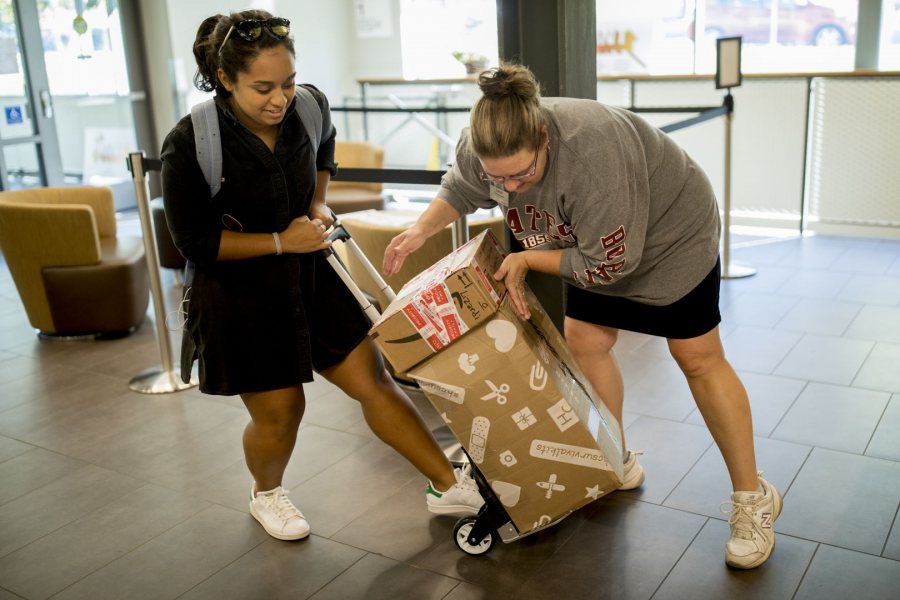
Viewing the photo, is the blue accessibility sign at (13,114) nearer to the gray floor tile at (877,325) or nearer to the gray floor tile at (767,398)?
the gray floor tile at (767,398)

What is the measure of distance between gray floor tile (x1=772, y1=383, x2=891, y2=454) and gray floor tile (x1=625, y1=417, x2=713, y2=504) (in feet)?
0.93

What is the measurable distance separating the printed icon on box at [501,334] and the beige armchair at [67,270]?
3.11m

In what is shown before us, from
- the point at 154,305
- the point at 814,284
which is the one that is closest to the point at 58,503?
the point at 154,305

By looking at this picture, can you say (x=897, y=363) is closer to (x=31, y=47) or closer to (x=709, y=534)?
(x=709, y=534)

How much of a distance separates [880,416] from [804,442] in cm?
39

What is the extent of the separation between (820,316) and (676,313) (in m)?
2.45

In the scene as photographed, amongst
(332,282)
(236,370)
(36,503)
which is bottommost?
(36,503)

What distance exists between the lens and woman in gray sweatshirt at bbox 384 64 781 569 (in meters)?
1.98

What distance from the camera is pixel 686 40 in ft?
26.9

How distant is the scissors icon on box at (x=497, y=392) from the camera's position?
207cm

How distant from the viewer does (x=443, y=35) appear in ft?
30.8

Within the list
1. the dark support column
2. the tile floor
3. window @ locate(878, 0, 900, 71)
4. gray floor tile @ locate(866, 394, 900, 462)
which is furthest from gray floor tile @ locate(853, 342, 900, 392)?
window @ locate(878, 0, 900, 71)

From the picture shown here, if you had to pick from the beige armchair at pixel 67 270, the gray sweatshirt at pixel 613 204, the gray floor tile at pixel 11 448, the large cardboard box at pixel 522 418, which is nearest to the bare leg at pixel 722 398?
the gray sweatshirt at pixel 613 204

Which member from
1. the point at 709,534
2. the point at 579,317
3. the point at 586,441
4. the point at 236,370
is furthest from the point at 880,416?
the point at 236,370
